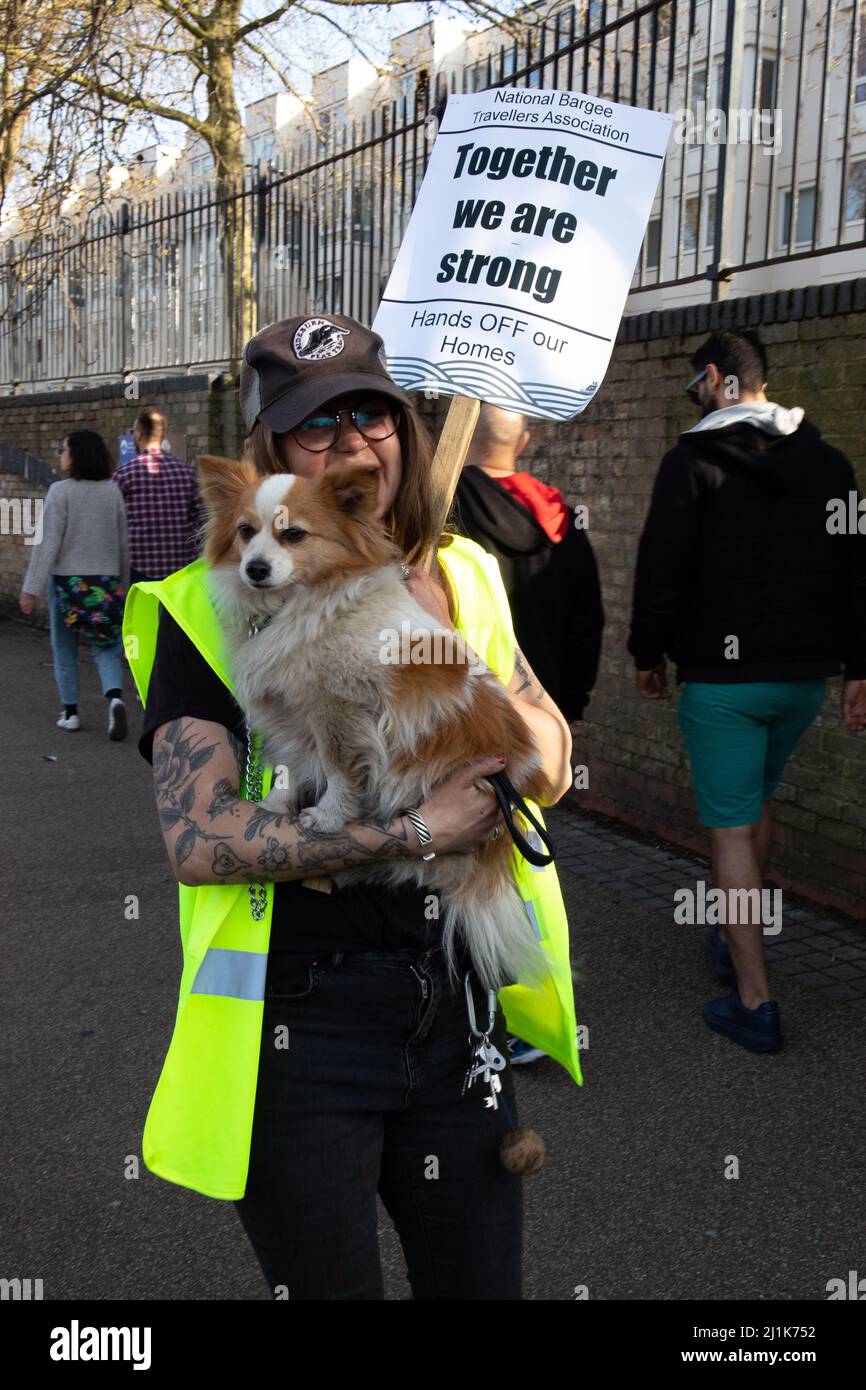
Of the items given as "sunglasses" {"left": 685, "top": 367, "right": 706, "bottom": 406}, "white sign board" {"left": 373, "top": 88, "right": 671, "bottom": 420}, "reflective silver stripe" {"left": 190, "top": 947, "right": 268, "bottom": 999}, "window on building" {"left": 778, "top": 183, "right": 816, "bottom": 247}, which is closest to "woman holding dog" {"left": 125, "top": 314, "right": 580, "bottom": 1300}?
"reflective silver stripe" {"left": 190, "top": 947, "right": 268, "bottom": 999}

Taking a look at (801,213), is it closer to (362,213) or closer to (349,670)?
(362,213)

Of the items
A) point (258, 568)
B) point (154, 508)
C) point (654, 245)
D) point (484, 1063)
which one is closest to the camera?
point (484, 1063)

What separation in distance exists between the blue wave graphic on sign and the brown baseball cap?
1.31 m

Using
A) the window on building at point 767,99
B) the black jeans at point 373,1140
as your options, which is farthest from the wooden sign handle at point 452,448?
the window on building at point 767,99

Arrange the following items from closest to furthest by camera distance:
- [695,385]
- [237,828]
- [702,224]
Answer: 1. [237,828]
2. [695,385]
3. [702,224]

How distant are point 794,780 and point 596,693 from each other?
190 cm

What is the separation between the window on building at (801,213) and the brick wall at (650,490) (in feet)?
1.48

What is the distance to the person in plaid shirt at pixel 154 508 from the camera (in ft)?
35.8

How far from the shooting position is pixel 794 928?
6031mm

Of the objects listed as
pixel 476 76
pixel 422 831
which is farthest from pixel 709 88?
pixel 422 831

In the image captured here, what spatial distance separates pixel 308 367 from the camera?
214 cm

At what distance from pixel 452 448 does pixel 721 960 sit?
3.26m

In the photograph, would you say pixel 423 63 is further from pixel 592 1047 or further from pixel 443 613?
pixel 443 613

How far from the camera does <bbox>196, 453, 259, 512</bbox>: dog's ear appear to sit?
2318 mm
